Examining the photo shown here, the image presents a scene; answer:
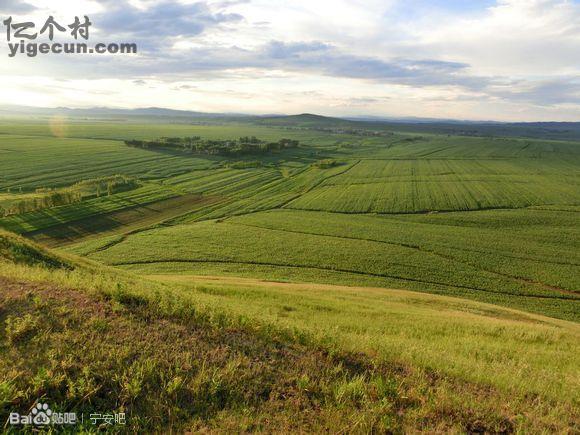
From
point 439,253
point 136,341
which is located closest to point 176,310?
point 136,341

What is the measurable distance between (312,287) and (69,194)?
206 ft

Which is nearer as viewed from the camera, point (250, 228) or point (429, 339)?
point (429, 339)

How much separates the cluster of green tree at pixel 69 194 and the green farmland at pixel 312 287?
1.32 m

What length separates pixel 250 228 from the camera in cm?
5941

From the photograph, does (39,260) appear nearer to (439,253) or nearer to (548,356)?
(548,356)

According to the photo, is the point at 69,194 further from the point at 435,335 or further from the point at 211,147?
the point at 211,147

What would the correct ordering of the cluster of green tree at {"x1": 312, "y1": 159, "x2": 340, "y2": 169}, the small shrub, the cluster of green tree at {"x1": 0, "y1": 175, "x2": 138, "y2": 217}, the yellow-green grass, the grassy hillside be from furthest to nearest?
the cluster of green tree at {"x1": 312, "y1": 159, "x2": 340, "y2": 169}
the cluster of green tree at {"x1": 0, "y1": 175, "x2": 138, "y2": 217}
the yellow-green grass
the small shrub
the grassy hillside

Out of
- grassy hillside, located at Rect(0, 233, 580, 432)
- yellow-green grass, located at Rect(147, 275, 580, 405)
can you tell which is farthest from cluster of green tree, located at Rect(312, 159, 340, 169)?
grassy hillside, located at Rect(0, 233, 580, 432)

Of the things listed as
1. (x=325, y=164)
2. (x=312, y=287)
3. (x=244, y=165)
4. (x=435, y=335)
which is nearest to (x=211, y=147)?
(x=244, y=165)

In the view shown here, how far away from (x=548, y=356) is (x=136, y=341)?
17.6m

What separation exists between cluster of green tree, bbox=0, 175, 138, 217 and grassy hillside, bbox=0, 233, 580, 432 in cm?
6348

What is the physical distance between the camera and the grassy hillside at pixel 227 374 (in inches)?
287

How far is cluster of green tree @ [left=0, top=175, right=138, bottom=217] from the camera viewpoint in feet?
206

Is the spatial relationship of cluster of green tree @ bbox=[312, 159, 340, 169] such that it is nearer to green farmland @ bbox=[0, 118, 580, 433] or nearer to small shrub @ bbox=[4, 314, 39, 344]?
green farmland @ bbox=[0, 118, 580, 433]
